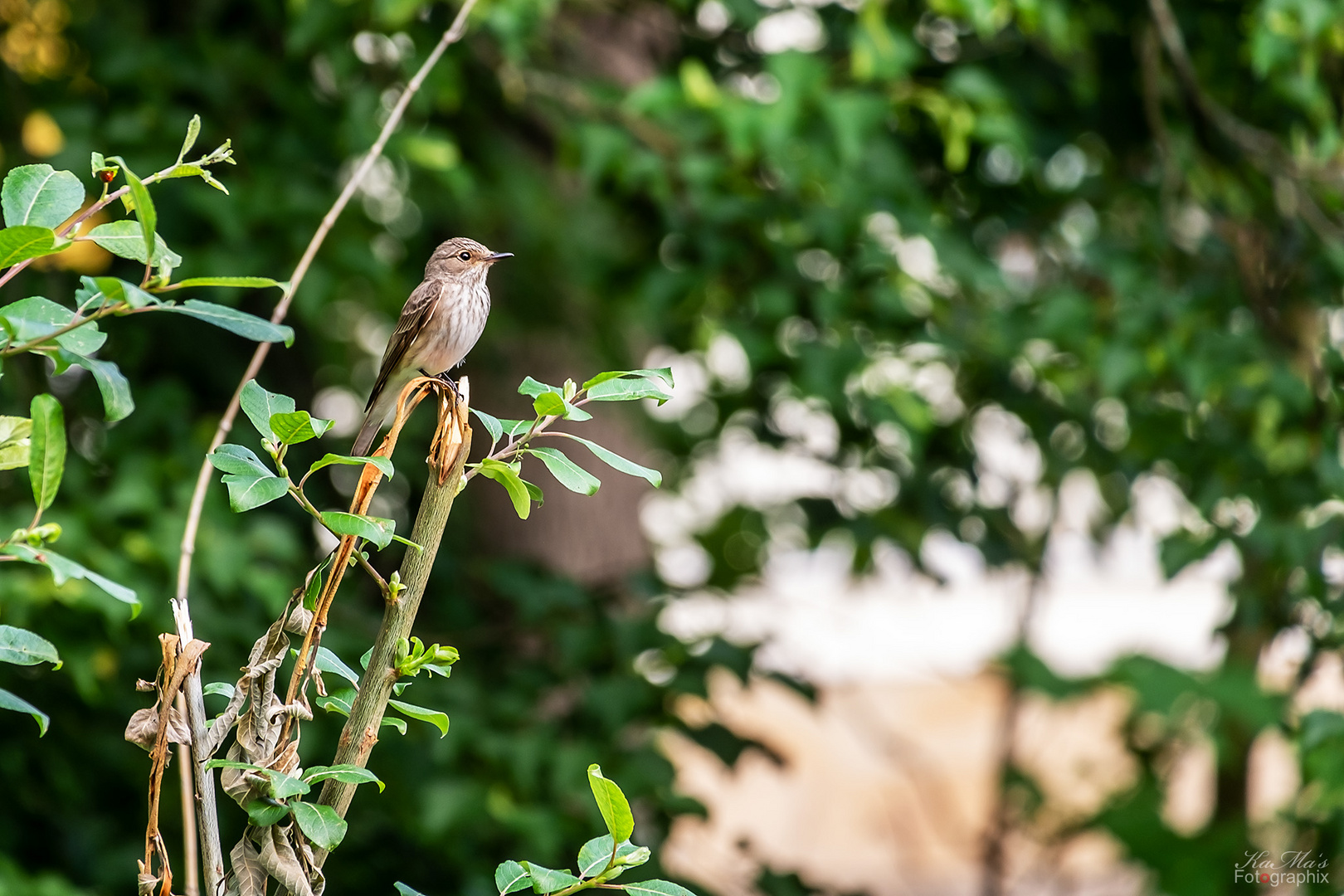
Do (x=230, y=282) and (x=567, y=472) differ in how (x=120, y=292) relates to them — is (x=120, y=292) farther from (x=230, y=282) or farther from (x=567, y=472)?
(x=567, y=472)

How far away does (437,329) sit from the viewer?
263cm

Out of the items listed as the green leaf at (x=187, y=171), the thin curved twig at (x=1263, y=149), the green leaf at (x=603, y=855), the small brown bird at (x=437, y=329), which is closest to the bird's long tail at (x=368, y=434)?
the small brown bird at (x=437, y=329)

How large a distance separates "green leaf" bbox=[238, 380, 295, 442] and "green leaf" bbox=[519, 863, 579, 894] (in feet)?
1.55

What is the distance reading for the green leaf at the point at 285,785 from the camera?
102 cm

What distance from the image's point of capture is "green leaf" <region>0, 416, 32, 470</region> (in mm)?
1207

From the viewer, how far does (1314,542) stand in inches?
135

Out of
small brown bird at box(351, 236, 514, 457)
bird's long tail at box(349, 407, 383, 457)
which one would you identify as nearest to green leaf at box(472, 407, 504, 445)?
bird's long tail at box(349, 407, 383, 457)

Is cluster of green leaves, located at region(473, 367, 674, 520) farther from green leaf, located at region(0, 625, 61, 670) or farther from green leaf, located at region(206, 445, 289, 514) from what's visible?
green leaf, located at region(0, 625, 61, 670)

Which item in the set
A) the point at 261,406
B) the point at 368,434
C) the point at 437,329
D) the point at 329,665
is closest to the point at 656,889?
the point at 329,665

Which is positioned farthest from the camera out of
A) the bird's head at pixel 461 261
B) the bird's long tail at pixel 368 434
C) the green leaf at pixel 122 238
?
the bird's head at pixel 461 261

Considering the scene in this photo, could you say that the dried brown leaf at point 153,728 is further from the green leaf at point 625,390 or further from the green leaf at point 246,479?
the green leaf at point 625,390

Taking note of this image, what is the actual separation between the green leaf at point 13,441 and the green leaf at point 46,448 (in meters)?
0.12

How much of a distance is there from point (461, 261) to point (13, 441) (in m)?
1.62

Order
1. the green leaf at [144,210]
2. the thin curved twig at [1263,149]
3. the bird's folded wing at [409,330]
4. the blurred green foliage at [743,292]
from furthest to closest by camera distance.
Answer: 1. the thin curved twig at [1263,149]
2. the blurred green foliage at [743,292]
3. the bird's folded wing at [409,330]
4. the green leaf at [144,210]
